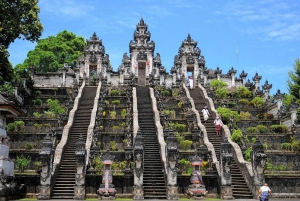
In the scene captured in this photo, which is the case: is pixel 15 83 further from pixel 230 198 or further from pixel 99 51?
pixel 230 198

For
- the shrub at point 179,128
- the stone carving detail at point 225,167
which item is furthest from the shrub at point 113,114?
the stone carving detail at point 225,167

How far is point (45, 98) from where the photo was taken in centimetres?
3466

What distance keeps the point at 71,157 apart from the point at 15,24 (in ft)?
30.7

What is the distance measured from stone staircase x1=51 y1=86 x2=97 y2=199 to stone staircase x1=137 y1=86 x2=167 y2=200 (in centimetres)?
360

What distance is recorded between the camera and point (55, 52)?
53250 mm

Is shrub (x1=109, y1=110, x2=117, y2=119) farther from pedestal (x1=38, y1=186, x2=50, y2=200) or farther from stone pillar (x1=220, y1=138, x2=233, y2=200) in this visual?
stone pillar (x1=220, y1=138, x2=233, y2=200)

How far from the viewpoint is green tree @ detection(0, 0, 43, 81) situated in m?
24.7

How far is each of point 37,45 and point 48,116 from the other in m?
26.1

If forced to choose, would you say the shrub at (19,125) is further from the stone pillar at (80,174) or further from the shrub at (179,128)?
the shrub at (179,128)

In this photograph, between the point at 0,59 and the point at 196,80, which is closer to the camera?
the point at 0,59

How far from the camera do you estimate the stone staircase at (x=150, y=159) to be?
63.6ft

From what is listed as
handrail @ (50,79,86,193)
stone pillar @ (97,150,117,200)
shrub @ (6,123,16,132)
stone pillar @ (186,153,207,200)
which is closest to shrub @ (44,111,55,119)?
handrail @ (50,79,86,193)

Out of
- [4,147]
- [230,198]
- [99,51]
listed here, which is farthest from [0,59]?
[99,51]

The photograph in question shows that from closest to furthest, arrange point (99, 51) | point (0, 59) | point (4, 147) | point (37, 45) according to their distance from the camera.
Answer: point (4, 147), point (0, 59), point (99, 51), point (37, 45)
